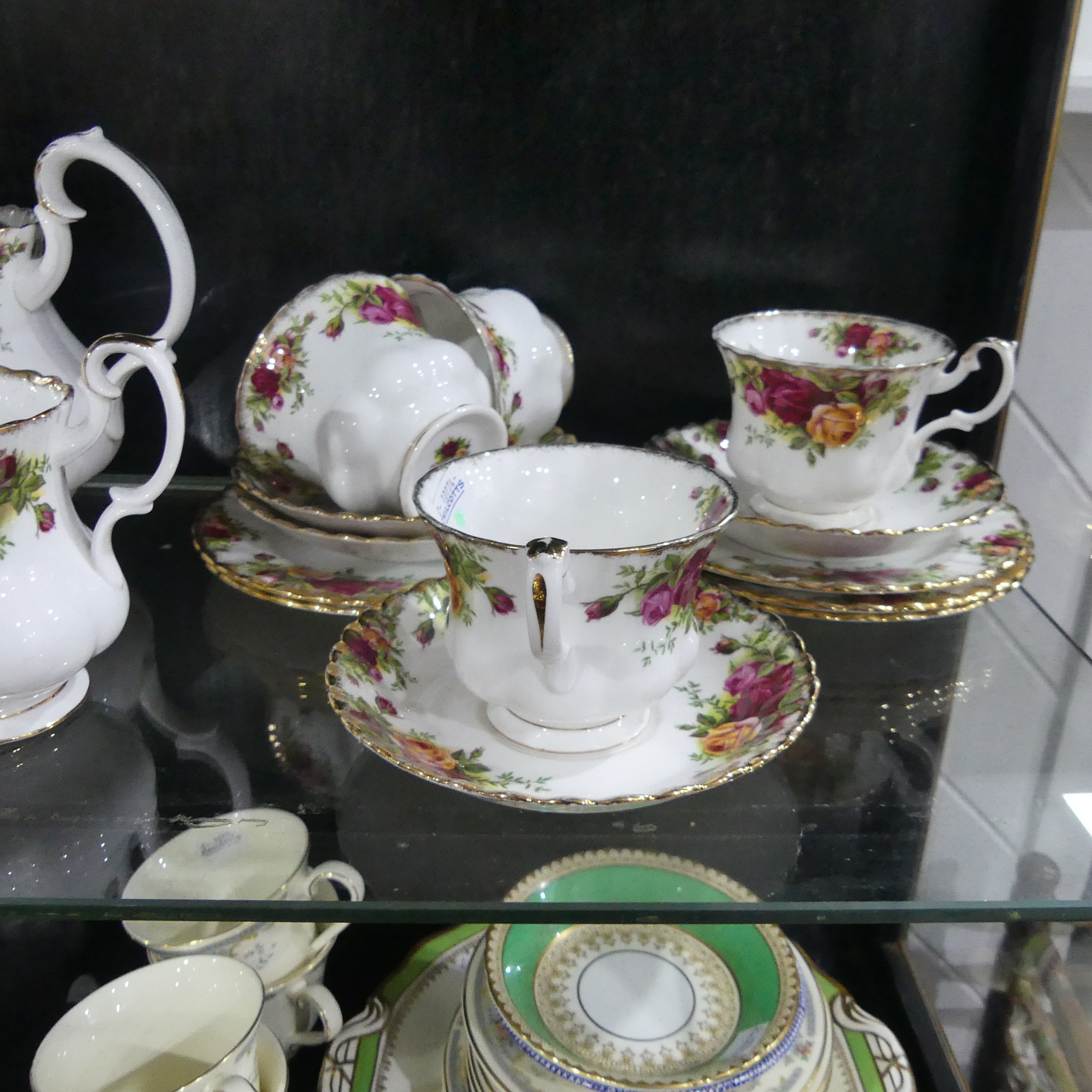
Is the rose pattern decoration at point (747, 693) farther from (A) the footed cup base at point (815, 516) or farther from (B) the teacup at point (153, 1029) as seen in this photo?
(B) the teacup at point (153, 1029)

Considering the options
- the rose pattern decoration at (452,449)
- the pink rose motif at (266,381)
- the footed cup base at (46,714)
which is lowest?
the footed cup base at (46,714)

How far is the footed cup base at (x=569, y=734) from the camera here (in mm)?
383

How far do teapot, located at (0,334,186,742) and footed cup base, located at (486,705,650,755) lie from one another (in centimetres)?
16

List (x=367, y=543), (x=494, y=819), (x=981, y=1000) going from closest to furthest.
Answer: (x=494, y=819), (x=367, y=543), (x=981, y=1000)

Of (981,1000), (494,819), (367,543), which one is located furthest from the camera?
(981,1000)

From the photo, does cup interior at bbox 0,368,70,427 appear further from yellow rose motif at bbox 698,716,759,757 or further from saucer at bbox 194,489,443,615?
yellow rose motif at bbox 698,716,759,757

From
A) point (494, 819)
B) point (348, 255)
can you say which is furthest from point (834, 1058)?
point (348, 255)

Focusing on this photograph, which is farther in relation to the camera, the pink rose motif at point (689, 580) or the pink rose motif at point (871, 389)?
the pink rose motif at point (871, 389)

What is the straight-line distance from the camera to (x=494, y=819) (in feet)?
1.24

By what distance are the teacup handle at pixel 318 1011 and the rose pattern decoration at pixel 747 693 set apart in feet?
0.82

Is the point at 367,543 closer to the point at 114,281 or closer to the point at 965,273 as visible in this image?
the point at 114,281

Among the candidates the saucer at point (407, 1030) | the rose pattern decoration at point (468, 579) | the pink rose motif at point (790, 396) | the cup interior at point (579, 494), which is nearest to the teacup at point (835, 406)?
the pink rose motif at point (790, 396)

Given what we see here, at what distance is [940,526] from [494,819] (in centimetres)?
26

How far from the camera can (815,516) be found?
527 mm
